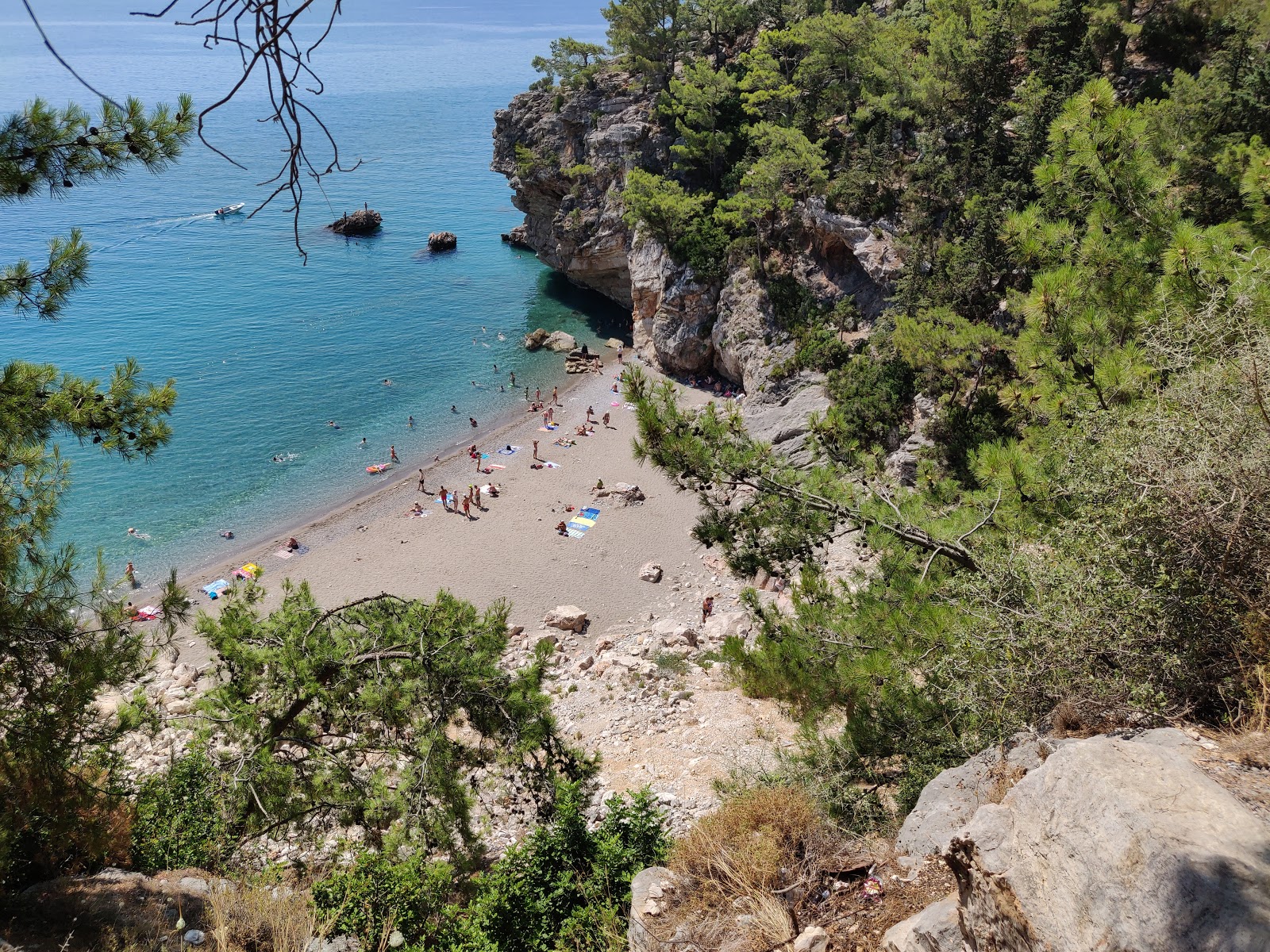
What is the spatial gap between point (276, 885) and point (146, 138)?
6.41 metres

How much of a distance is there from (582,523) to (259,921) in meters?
17.4

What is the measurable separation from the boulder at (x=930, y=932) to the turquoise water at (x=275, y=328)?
5.46 m

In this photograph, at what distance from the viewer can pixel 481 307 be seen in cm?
4147

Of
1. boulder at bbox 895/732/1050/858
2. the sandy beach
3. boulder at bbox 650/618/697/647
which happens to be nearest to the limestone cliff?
the sandy beach

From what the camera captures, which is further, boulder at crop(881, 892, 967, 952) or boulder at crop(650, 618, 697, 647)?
boulder at crop(650, 618, 697, 647)

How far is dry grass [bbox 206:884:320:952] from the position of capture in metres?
5.58

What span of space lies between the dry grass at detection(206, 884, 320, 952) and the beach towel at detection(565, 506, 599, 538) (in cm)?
1667

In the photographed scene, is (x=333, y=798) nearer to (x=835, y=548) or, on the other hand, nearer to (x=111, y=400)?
(x=111, y=400)

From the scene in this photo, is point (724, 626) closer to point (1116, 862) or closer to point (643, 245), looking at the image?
point (1116, 862)

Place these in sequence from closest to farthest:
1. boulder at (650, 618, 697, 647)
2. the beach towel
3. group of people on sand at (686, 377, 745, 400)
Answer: boulder at (650, 618, 697, 647) < the beach towel < group of people on sand at (686, 377, 745, 400)

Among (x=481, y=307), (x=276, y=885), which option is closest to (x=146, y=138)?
(x=276, y=885)

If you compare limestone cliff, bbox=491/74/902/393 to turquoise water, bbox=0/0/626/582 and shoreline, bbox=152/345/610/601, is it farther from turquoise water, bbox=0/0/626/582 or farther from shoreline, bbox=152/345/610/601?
shoreline, bbox=152/345/610/601

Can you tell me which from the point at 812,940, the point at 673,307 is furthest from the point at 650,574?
the point at 812,940

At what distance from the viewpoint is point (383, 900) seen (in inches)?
245
